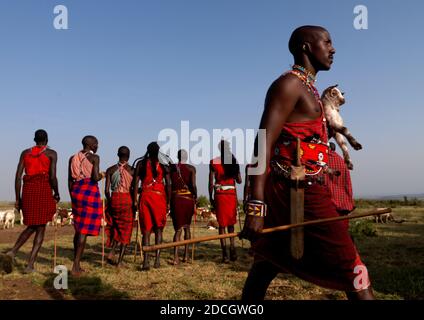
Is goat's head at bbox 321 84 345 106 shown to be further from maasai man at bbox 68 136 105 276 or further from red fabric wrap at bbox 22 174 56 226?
red fabric wrap at bbox 22 174 56 226

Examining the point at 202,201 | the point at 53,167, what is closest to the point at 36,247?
the point at 53,167

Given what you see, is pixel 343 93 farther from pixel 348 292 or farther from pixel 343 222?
pixel 348 292

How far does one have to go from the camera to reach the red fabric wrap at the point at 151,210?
7398 mm

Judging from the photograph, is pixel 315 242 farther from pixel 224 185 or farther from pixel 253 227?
pixel 224 185

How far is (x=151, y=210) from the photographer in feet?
24.4

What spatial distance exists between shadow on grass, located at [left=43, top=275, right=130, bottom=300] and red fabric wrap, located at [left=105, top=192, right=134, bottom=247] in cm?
194

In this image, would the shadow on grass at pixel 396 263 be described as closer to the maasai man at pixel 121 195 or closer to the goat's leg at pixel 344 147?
the goat's leg at pixel 344 147

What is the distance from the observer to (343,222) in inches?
107

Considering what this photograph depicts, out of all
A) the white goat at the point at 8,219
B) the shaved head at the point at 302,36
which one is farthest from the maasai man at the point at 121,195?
the white goat at the point at 8,219

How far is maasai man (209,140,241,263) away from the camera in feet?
27.0

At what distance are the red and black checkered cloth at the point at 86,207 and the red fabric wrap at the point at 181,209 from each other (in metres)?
1.74

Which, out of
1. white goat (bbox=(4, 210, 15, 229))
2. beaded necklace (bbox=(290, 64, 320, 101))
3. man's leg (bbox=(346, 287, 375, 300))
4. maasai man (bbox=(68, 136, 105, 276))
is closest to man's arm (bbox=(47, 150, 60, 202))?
maasai man (bbox=(68, 136, 105, 276))
